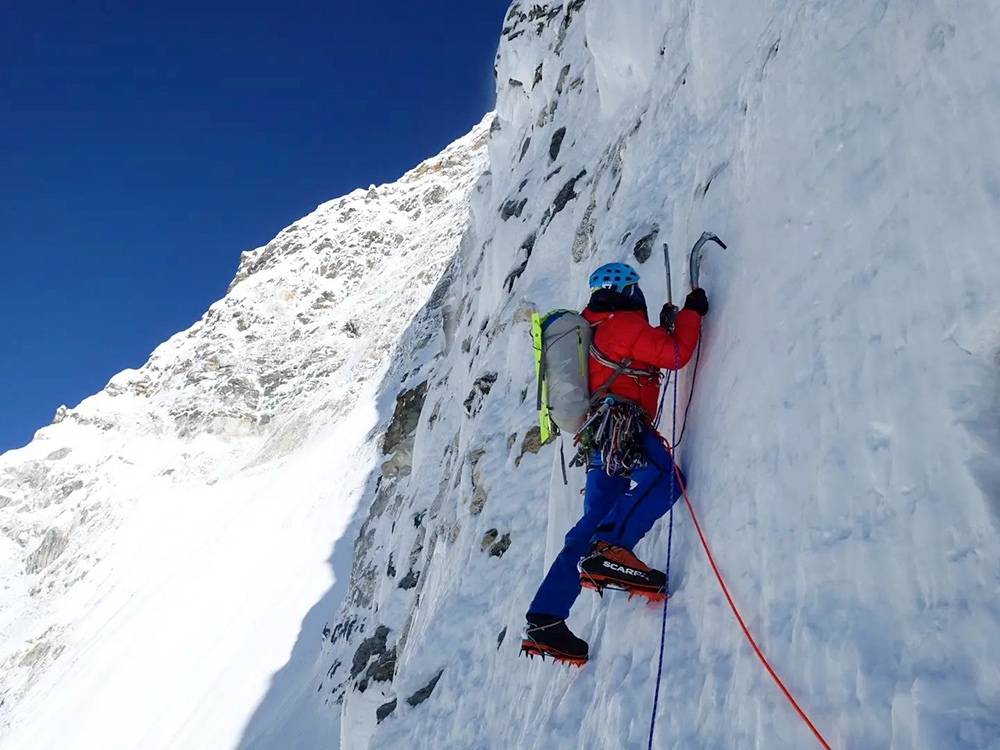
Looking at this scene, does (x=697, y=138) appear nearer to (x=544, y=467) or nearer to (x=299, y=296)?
(x=544, y=467)

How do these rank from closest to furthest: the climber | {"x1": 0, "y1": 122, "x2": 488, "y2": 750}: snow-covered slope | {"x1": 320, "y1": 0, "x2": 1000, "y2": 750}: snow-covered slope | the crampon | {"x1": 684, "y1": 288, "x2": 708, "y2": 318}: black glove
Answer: {"x1": 320, "y1": 0, "x2": 1000, "y2": 750}: snow-covered slope → the climber → the crampon → {"x1": 684, "y1": 288, "x2": 708, "y2": 318}: black glove → {"x1": 0, "y1": 122, "x2": 488, "y2": 750}: snow-covered slope

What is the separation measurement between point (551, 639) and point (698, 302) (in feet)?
7.32

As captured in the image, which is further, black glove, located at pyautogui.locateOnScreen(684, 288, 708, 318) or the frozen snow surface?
black glove, located at pyautogui.locateOnScreen(684, 288, 708, 318)

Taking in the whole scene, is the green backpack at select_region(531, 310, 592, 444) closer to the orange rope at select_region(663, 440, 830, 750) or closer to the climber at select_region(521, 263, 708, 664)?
the climber at select_region(521, 263, 708, 664)

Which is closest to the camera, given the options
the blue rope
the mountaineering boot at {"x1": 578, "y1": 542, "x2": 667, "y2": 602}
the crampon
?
the blue rope

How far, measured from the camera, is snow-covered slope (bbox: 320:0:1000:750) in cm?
239

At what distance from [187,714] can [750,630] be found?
2304 centimetres

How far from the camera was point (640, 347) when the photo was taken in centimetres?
446

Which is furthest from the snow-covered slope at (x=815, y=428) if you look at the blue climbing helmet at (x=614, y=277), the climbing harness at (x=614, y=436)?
the blue climbing helmet at (x=614, y=277)

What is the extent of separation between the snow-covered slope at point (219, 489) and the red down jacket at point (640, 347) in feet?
56.7

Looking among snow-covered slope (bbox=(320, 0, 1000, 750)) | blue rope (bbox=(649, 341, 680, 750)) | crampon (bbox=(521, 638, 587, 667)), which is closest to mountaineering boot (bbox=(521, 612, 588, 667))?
crampon (bbox=(521, 638, 587, 667))

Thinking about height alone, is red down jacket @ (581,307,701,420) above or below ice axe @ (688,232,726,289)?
below

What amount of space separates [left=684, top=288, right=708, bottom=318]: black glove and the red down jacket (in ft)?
0.26

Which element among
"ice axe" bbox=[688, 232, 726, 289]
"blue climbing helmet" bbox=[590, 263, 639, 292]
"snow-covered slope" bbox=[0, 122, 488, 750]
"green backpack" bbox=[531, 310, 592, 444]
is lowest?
"green backpack" bbox=[531, 310, 592, 444]
